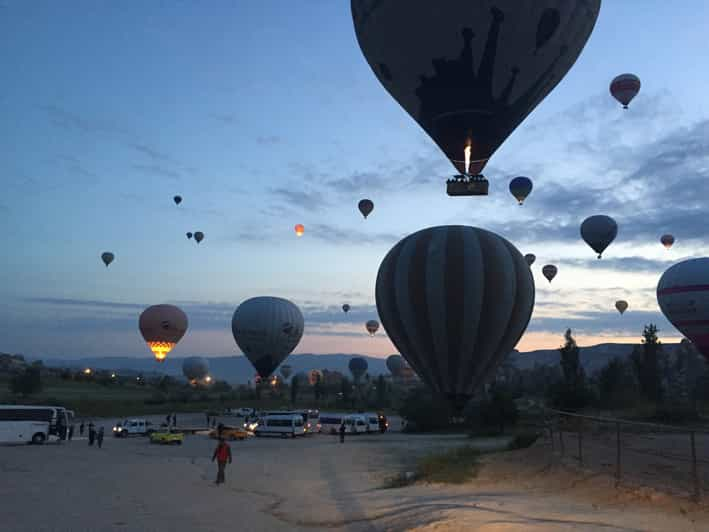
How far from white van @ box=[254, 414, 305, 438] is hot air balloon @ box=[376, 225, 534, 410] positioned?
20496 mm

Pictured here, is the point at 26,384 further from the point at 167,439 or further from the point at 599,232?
the point at 599,232

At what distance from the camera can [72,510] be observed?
15.7m

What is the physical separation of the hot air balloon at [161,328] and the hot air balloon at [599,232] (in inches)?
1468

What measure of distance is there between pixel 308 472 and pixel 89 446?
17.4 metres

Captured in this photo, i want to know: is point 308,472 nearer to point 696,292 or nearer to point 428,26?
point 428,26

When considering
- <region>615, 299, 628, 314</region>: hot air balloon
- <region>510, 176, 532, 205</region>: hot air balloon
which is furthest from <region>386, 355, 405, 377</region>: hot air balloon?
<region>510, 176, 532, 205</region>: hot air balloon

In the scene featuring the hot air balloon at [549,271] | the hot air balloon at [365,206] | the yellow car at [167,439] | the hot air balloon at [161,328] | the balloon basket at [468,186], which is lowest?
the yellow car at [167,439]

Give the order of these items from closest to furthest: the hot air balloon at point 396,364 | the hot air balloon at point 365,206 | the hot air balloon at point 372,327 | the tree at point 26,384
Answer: the hot air balloon at point 365,206, the tree at point 26,384, the hot air balloon at point 372,327, the hot air balloon at point 396,364

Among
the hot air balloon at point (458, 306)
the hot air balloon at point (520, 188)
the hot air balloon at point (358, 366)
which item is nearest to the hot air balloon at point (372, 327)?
the hot air balloon at point (358, 366)

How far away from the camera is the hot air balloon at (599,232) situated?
150ft

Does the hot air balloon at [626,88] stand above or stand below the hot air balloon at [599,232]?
above

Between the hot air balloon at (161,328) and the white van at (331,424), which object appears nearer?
the white van at (331,424)

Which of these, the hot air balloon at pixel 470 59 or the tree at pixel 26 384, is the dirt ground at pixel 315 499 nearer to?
the hot air balloon at pixel 470 59

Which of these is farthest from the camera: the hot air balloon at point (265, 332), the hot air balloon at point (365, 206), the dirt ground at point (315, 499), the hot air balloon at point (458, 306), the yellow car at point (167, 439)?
the hot air balloon at point (265, 332)
